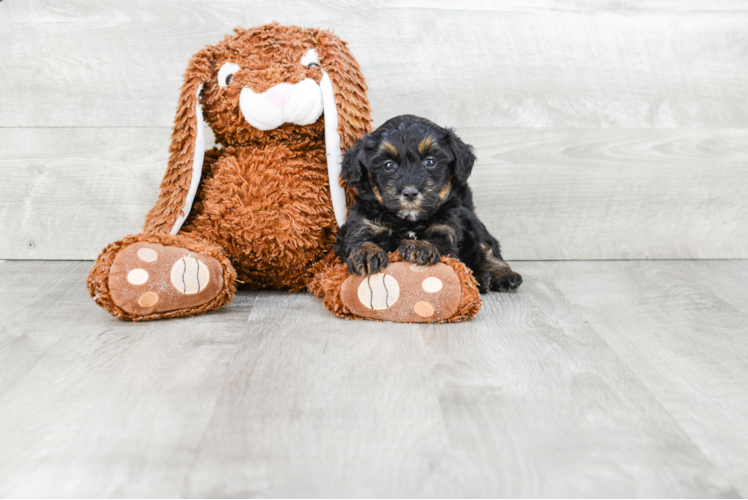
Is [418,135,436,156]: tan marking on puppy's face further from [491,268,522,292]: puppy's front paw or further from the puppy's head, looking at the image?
[491,268,522,292]: puppy's front paw

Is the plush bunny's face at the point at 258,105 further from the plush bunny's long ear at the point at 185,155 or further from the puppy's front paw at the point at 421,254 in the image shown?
the puppy's front paw at the point at 421,254

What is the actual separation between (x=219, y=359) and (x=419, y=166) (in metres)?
0.89

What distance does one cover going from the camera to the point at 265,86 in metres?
2.19

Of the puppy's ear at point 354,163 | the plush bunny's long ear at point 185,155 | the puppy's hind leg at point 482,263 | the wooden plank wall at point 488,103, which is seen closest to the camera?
the puppy's ear at point 354,163

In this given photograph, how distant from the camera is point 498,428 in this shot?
1.36 meters

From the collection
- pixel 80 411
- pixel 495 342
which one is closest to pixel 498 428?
pixel 495 342

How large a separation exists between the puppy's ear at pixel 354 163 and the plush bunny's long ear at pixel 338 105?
0.29 feet

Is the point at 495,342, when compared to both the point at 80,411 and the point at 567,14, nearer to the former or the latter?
the point at 80,411

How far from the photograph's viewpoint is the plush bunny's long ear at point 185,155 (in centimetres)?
227

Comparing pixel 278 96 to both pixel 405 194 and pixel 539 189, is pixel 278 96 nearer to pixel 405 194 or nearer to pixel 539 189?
pixel 405 194

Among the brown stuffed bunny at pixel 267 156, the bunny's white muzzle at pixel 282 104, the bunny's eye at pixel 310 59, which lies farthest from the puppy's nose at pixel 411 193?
the bunny's eye at pixel 310 59

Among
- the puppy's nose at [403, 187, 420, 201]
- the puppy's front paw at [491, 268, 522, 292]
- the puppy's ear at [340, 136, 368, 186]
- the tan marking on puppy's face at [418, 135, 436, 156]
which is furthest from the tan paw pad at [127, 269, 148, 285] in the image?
the puppy's front paw at [491, 268, 522, 292]

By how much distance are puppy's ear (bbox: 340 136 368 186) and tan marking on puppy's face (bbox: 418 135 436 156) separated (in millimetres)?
192

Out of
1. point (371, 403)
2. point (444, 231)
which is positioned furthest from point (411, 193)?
point (371, 403)
